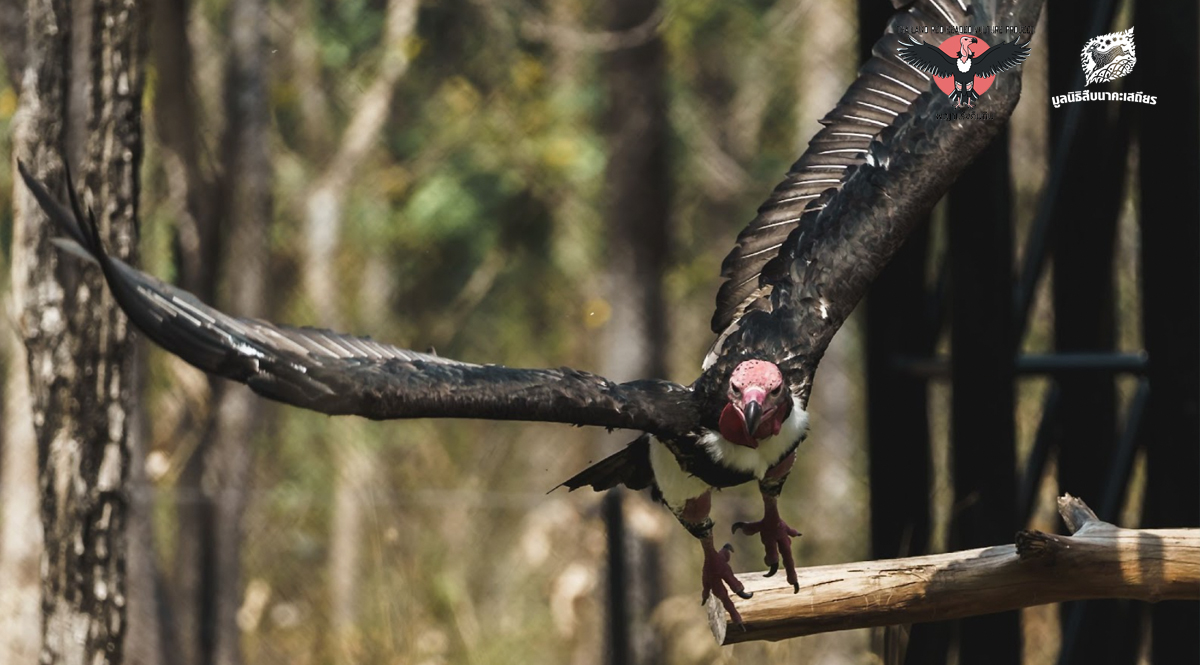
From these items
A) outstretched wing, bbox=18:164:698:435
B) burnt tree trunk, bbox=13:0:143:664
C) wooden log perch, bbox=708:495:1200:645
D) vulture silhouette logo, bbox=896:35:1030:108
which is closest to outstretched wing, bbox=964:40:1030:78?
vulture silhouette logo, bbox=896:35:1030:108

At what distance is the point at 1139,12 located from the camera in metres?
4.40

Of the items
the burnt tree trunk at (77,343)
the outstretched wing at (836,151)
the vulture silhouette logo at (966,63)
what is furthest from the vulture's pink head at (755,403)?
the burnt tree trunk at (77,343)

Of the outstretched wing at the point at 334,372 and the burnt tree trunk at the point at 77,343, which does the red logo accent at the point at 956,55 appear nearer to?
the outstretched wing at the point at 334,372

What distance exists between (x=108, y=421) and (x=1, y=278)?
22.5 ft

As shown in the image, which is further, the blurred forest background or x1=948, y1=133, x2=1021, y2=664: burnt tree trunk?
the blurred forest background

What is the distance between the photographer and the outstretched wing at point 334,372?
2.64 m

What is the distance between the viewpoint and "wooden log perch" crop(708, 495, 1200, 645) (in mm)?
2969

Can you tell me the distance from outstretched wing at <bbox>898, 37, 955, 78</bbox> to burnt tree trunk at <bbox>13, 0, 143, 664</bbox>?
2.15 meters

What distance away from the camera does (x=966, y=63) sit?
3863mm

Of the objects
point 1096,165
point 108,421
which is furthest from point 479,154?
point 108,421

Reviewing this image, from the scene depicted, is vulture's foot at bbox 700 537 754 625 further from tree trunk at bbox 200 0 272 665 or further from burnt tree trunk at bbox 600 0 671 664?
tree trunk at bbox 200 0 272 665

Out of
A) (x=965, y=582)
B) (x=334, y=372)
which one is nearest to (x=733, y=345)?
(x=965, y=582)

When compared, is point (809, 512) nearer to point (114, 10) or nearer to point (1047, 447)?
point (1047, 447)

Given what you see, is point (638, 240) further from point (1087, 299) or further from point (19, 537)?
point (19, 537)
